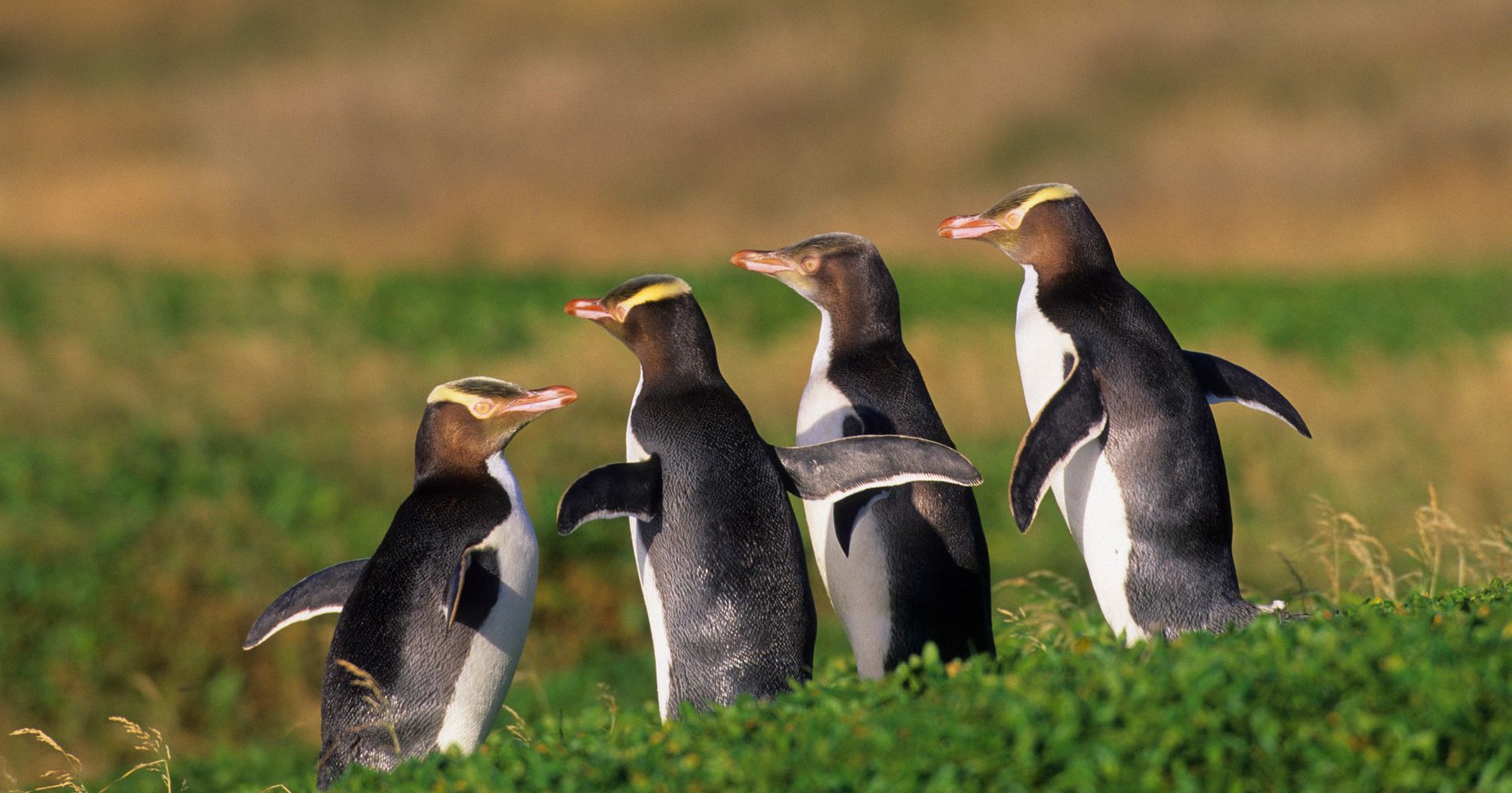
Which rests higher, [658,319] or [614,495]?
[658,319]

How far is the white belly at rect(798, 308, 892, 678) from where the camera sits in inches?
217

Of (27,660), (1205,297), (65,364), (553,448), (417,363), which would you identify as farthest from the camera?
(1205,297)

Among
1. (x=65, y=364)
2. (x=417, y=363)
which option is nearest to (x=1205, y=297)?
(x=417, y=363)

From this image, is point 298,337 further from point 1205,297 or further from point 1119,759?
point 1119,759

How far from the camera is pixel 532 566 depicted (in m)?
5.25

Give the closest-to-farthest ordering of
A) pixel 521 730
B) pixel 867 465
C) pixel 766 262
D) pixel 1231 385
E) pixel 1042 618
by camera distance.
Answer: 1. pixel 867 465
2. pixel 1231 385
3. pixel 521 730
4. pixel 766 262
5. pixel 1042 618

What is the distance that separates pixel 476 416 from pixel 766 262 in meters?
1.31

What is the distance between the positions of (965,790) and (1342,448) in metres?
12.7

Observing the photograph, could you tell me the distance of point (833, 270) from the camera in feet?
19.2

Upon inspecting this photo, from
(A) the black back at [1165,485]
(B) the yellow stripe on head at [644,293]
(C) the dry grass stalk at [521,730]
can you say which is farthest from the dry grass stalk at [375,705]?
(A) the black back at [1165,485]

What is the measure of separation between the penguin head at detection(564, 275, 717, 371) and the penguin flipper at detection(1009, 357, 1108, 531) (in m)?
1.26

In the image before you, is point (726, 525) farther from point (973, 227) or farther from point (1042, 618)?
point (1042, 618)

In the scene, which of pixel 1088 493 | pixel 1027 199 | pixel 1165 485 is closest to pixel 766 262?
pixel 1027 199

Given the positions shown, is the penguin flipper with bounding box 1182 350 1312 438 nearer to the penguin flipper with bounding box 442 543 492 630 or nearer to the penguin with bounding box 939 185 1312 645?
the penguin with bounding box 939 185 1312 645
